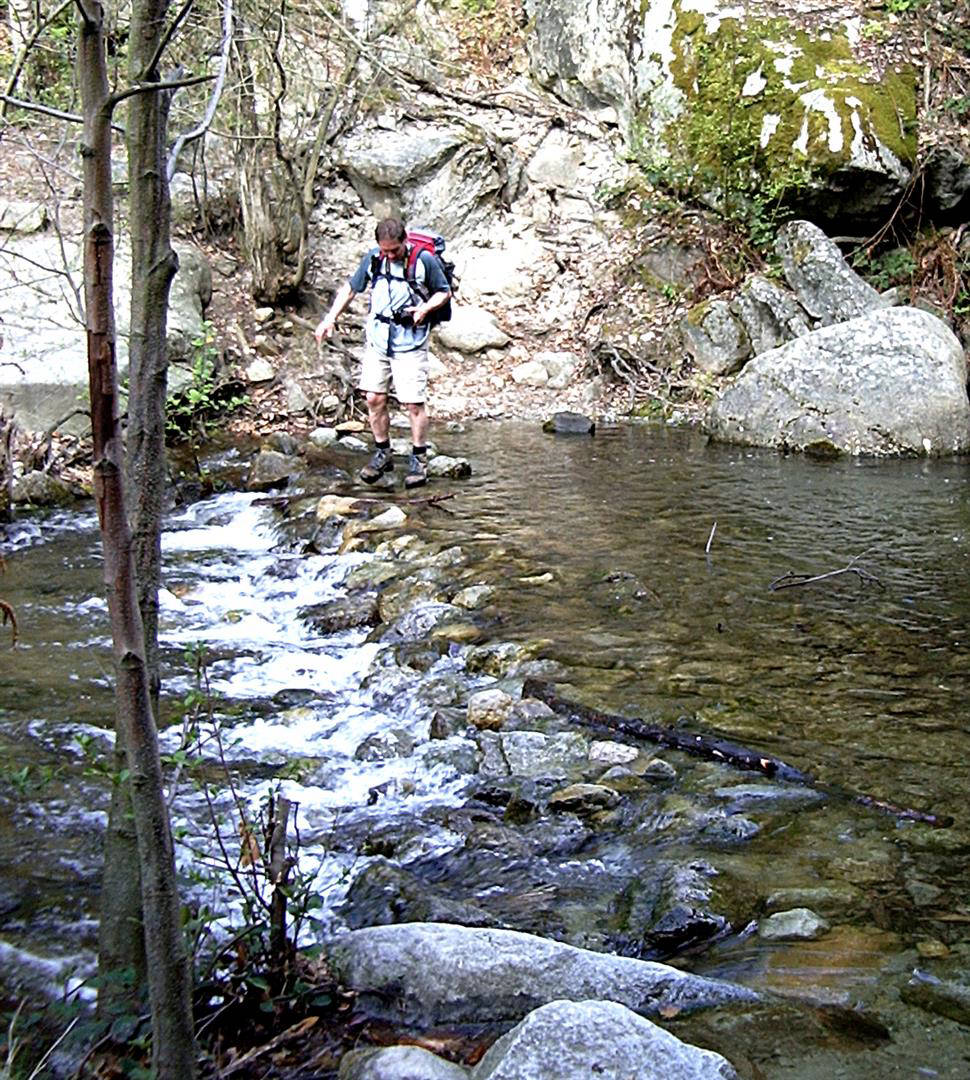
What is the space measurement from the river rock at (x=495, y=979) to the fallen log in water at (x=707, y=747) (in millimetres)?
1176

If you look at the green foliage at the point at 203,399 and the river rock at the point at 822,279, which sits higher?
the river rock at the point at 822,279

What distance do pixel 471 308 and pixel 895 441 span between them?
220 inches

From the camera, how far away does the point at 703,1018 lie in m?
2.29

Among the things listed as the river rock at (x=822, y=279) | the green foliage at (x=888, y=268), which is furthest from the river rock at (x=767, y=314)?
the green foliage at (x=888, y=268)

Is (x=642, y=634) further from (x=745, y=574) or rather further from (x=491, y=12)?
(x=491, y=12)

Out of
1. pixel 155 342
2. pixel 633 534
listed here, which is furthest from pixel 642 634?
pixel 155 342

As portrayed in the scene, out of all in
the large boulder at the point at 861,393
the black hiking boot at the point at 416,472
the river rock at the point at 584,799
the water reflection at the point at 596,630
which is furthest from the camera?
the large boulder at the point at 861,393

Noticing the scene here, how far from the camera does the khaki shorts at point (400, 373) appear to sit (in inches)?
329

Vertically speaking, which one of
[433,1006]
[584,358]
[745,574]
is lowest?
[433,1006]

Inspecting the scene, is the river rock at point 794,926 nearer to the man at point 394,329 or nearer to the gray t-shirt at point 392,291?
the man at point 394,329

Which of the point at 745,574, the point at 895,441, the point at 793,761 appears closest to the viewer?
the point at 793,761

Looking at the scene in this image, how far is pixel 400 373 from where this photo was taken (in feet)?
27.5

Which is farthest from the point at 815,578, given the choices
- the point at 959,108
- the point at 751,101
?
the point at 959,108

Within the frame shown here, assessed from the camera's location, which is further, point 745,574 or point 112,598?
point 745,574
